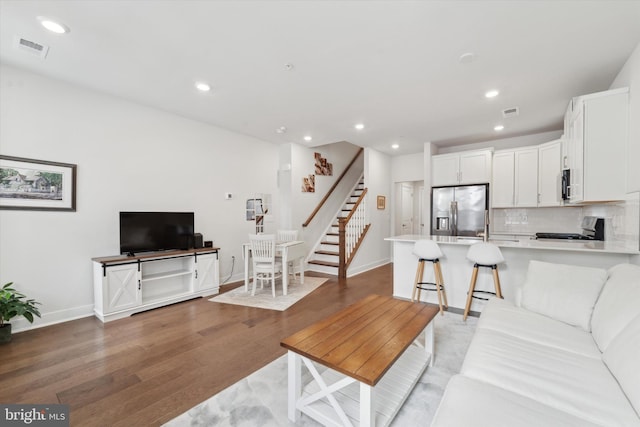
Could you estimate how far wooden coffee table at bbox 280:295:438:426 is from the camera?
142 centimetres

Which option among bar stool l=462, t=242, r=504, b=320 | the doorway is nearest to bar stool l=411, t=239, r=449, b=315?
bar stool l=462, t=242, r=504, b=320

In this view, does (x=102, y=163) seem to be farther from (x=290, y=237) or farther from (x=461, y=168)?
(x=461, y=168)

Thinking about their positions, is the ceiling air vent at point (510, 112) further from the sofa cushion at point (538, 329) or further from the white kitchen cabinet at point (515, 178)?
the sofa cushion at point (538, 329)

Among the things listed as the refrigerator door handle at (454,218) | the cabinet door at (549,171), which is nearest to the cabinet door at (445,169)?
the refrigerator door handle at (454,218)

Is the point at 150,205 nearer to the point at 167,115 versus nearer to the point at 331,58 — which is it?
the point at 167,115

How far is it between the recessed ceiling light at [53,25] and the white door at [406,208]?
22.2ft

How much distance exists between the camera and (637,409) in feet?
3.63

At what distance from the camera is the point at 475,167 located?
5.24m

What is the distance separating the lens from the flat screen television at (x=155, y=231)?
3529mm

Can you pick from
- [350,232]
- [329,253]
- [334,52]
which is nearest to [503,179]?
[350,232]

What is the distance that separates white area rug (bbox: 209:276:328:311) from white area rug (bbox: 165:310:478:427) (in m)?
1.49

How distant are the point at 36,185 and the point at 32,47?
1.45 meters

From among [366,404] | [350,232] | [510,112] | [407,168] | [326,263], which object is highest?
[510,112]

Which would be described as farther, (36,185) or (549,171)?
(549,171)
